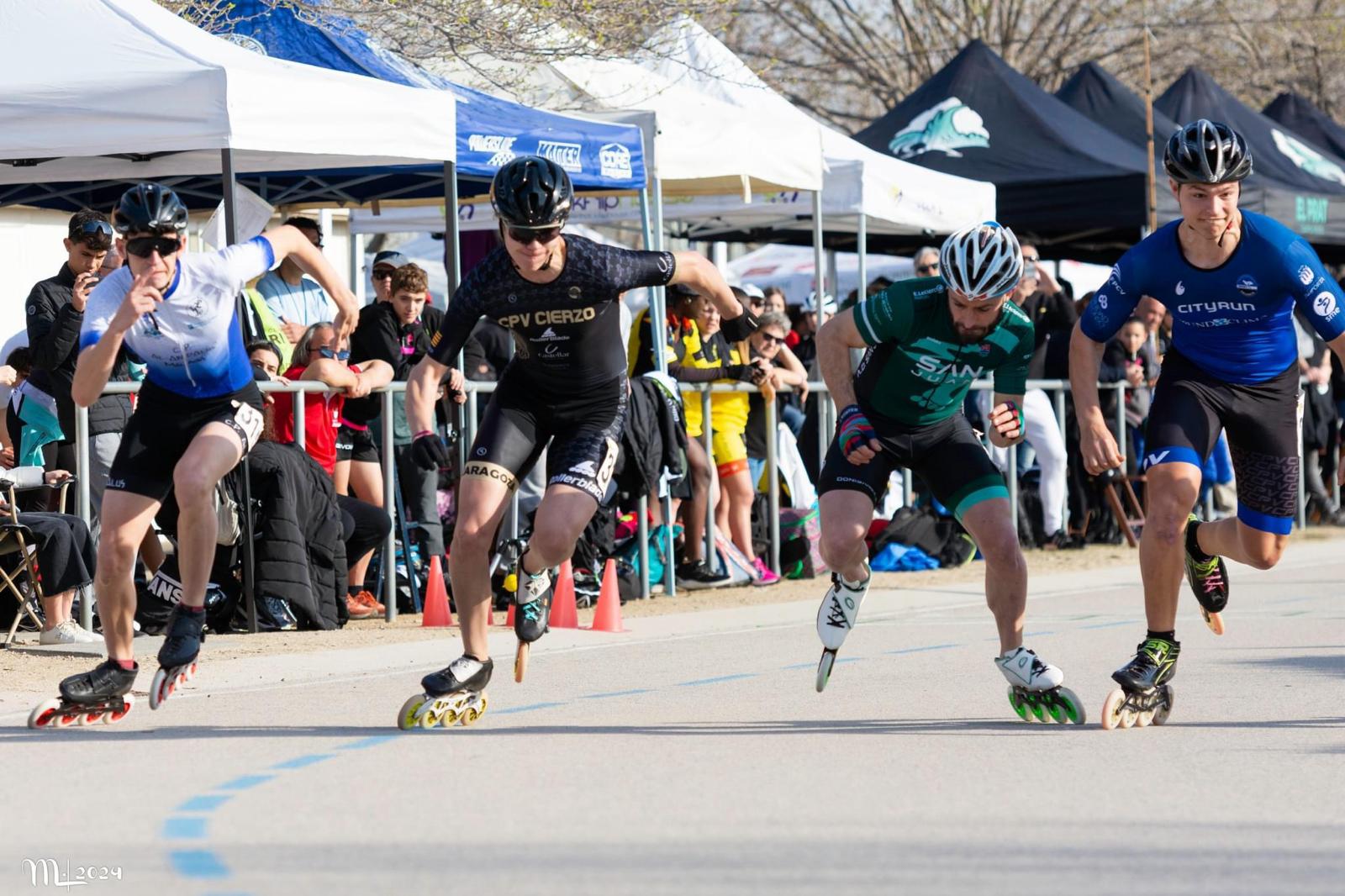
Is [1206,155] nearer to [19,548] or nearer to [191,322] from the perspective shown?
[191,322]

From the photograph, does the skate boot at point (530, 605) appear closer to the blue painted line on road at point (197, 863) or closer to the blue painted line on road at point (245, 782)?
the blue painted line on road at point (245, 782)

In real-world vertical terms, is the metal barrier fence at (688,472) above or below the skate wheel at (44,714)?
above

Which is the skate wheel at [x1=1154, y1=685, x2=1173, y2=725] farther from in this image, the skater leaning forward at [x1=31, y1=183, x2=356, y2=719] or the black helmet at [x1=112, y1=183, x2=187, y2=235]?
the black helmet at [x1=112, y1=183, x2=187, y2=235]

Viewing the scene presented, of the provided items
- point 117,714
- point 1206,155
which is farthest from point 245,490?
point 1206,155

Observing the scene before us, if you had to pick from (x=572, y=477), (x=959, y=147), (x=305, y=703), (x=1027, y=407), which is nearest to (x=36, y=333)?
(x=305, y=703)

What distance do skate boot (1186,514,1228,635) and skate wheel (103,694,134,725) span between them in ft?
14.3

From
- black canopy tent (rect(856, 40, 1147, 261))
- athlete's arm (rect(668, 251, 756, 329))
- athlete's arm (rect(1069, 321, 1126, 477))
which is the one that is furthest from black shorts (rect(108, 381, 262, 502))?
black canopy tent (rect(856, 40, 1147, 261))

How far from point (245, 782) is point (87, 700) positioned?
1548mm

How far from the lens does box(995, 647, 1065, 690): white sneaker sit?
7707 mm

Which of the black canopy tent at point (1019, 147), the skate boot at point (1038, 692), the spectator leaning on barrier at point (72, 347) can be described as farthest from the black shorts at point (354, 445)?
the black canopy tent at point (1019, 147)

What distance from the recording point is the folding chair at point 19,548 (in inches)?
408

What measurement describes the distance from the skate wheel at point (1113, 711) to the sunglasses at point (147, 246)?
152 inches

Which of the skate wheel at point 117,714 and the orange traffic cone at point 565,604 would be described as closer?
the skate wheel at point 117,714

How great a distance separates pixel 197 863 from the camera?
17.6 ft
